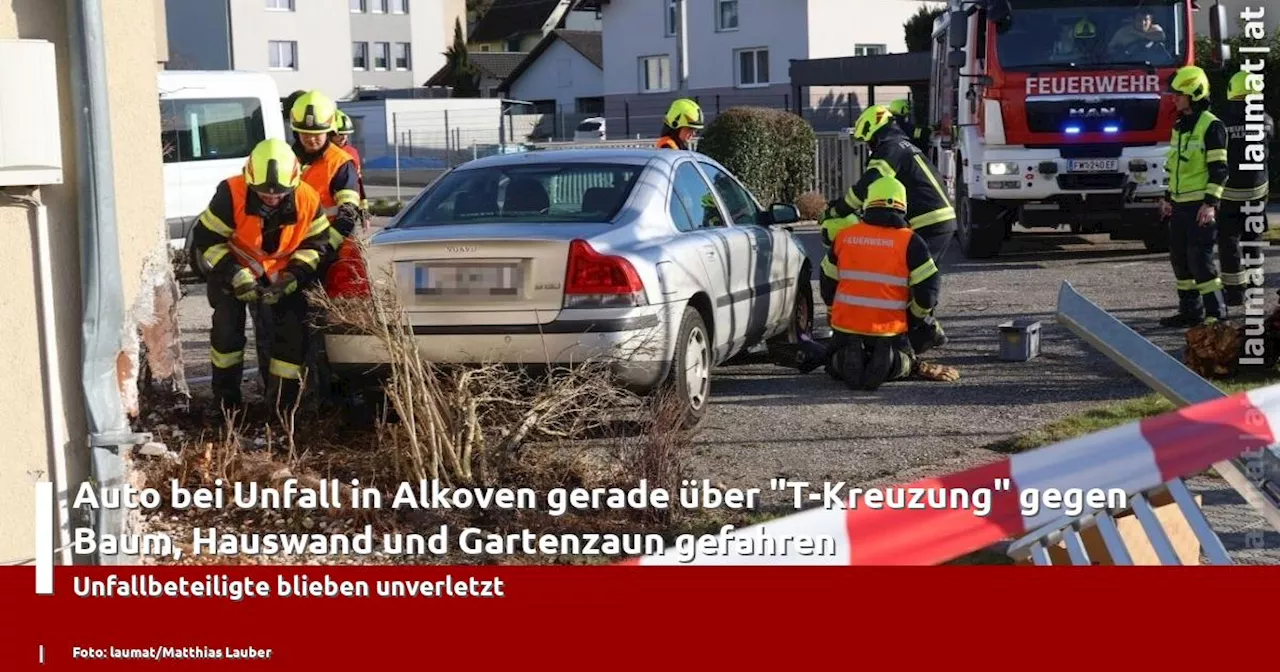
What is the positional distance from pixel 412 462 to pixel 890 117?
17.4 feet

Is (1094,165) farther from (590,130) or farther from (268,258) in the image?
(590,130)

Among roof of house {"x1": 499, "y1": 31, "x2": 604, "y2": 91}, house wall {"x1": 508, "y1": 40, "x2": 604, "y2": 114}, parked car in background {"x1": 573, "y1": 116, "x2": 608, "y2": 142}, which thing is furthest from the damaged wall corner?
roof of house {"x1": 499, "y1": 31, "x2": 604, "y2": 91}

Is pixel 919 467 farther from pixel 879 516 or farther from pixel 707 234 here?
pixel 879 516

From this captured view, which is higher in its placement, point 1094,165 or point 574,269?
point 1094,165

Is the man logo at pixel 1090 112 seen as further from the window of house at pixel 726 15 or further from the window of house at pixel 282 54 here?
the window of house at pixel 282 54

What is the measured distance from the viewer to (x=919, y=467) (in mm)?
7074

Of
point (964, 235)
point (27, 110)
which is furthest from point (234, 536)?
point (964, 235)

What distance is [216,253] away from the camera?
7.54 m

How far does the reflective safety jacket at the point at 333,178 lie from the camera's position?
8.24 m

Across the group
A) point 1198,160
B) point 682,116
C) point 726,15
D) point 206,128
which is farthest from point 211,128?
point 726,15

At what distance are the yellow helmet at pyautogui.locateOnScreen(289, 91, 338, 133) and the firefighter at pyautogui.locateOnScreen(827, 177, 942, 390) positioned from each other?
2.91m

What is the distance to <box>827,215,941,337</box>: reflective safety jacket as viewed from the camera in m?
8.84

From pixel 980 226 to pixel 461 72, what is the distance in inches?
2047
